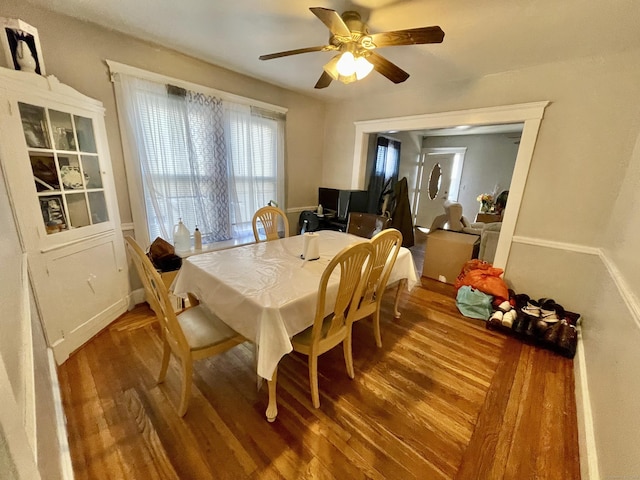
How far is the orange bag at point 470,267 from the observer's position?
2.80 meters

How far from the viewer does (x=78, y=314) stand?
1.90 metres

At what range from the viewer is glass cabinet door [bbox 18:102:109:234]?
1.67 meters

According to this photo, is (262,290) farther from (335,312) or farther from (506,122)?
(506,122)

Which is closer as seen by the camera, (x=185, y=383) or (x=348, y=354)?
(x=185, y=383)

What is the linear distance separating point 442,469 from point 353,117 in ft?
12.4

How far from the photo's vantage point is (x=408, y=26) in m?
1.79

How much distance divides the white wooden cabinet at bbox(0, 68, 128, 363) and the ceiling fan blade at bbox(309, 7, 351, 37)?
1.78 meters

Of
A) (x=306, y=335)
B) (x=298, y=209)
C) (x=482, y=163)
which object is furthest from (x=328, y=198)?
(x=482, y=163)

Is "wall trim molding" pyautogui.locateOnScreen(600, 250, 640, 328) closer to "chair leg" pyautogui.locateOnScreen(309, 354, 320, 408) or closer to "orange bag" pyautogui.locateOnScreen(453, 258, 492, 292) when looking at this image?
"orange bag" pyautogui.locateOnScreen(453, 258, 492, 292)

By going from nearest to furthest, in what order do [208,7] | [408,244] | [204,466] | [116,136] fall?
1. [204,466]
2. [208,7]
3. [116,136]
4. [408,244]

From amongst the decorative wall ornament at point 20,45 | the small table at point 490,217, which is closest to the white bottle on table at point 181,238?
the decorative wall ornament at point 20,45

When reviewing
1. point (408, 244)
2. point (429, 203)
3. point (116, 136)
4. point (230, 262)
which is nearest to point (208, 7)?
point (116, 136)

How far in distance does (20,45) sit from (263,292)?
2096mm

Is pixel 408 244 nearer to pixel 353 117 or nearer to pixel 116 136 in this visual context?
pixel 353 117
